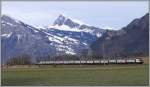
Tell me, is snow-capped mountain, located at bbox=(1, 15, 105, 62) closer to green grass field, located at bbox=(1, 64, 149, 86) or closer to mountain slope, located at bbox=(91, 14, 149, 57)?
mountain slope, located at bbox=(91, 14, 149, 57)

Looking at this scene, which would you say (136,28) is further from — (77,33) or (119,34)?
(77,33)

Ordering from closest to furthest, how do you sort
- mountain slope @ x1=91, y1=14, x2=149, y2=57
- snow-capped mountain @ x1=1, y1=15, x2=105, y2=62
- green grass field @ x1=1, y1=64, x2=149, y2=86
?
green grass field @ x1=1, y1=64, x2=149, y2=86
mountain slope @ x1=91, y1=14, x2=149, y2=57
snow-capped mountain @ x1=1, y1=15, x2=105, y2=62

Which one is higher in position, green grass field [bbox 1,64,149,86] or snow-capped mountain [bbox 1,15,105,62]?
snow-capped mountain [bbox 1,15,105,62]

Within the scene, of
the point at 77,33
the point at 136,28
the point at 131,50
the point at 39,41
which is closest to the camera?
the point at 131,50

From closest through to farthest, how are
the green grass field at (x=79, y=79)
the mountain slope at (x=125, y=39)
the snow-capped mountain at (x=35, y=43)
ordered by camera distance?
the green grass field at (x=79, y=79) → the mountain slope at (x=125, y=39) → the snow-capped mountain at (x=35, y=43)

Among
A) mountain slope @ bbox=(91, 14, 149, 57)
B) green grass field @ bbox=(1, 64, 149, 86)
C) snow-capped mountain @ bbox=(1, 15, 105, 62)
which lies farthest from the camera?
snow-capped mountain @ bbox=(1, 15, 105, 62)

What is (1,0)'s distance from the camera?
535 centimetres

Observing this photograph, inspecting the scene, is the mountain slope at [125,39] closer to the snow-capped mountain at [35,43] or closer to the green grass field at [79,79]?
the snow-capped mountain at [35,43]

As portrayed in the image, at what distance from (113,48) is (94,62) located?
4471cm

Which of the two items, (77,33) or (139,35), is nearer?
(139,35)

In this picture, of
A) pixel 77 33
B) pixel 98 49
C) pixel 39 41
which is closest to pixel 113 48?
pixel 98 49

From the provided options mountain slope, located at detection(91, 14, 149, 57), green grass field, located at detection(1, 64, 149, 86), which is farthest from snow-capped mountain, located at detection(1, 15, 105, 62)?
green grass field, located at detection(1, 64, 149, 86)

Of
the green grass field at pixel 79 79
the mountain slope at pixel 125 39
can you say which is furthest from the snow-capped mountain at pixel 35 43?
the green grass field at pixel 79 79

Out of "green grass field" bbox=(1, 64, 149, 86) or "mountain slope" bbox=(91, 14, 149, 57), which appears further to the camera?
"mountain slope" bbox=(91, 14, 149, 57)
